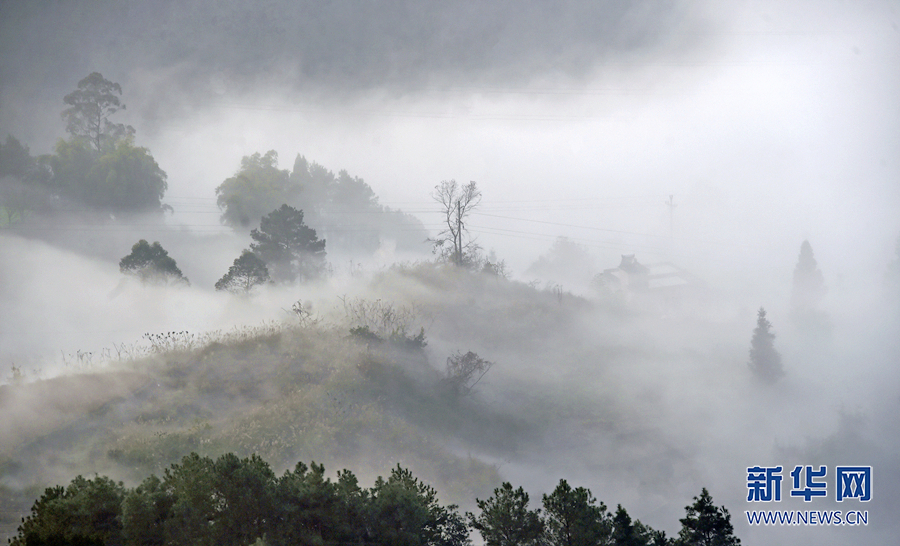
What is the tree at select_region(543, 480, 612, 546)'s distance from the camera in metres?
12.2

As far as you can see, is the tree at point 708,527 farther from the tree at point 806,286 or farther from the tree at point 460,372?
the tree at point 806,286

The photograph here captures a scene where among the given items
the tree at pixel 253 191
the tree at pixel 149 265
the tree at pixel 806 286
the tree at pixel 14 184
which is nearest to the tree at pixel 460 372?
the tree at pixel 149 265

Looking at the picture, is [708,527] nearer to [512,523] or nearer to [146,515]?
[512,523]

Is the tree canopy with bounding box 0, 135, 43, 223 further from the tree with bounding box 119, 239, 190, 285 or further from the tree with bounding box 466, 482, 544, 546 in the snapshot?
the tree with bounding box 466, 482, 544, 546

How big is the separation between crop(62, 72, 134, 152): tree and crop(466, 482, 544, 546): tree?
59588 millimetres

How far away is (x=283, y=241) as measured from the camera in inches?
1555

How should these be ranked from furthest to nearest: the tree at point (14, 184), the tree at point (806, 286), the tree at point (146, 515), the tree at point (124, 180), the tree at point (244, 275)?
1. the tree at point (806, 286)
2. the tree at point (124, 180)
3. the tree at point (14, 184)
4. the tree at point (244, 275)
5. the tree at point (146, 515)

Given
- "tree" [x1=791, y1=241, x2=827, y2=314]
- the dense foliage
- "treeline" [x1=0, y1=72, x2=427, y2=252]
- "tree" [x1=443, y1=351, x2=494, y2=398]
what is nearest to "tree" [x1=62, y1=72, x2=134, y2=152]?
"treeline" [x1=0, y1=72, x2=427, y2=252]

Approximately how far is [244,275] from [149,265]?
5226mm

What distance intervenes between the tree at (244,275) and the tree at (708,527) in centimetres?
2974

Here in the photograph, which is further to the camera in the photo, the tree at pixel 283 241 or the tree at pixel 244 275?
the tree at pixel 283 241

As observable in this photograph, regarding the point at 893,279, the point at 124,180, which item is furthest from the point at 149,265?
the point at 893,279

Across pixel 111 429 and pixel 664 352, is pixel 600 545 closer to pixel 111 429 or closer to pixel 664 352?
pixel 111 429

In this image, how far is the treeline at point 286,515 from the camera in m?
11.6
